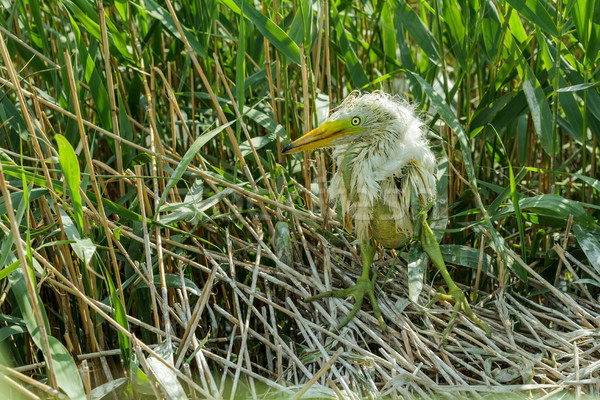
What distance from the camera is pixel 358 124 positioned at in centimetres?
210

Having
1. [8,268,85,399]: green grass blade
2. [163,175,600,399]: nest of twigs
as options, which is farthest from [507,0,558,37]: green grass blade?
[8,268,85,399]: green grass blade

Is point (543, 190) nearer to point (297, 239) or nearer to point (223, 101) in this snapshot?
point (297, 239)

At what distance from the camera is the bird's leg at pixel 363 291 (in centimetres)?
216

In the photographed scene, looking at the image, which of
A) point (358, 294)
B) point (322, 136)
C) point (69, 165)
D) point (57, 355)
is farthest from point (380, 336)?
point (69, 165)

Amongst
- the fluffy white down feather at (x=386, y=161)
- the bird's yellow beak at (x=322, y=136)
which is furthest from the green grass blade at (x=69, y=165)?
the fluffy white down feather at (x=386, y=161)

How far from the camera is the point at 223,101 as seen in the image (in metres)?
2.51

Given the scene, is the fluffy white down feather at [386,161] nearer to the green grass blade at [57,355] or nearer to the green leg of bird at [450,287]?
the green leg of bird at [450,287]

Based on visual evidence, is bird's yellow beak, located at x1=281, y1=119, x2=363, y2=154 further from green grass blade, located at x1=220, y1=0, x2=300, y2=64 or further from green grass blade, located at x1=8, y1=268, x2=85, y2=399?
green grass blade, located at x1=8, y1=268, x2=85, y2=399

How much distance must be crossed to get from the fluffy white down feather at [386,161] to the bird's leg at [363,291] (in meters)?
0.13

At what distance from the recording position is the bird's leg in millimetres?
2160

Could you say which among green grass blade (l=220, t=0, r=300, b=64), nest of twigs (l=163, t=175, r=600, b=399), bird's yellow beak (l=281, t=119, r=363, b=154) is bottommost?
nest of twigs (l=163, t=175, r=600, b=399)

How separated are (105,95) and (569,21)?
1618 mm

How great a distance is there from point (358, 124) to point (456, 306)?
0.65 meters

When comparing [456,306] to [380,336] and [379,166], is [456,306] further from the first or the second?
[379,166]
